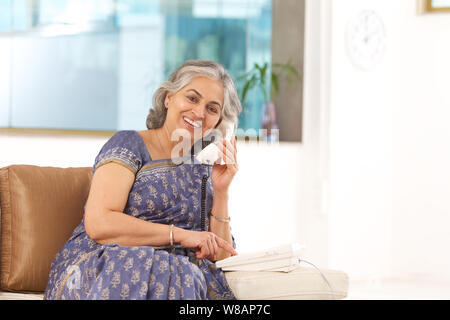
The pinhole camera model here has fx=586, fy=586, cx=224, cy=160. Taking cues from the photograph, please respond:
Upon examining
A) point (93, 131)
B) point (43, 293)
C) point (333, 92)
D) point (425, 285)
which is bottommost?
point (425, 285)

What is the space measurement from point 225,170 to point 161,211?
0.30m

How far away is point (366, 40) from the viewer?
4.23 metres

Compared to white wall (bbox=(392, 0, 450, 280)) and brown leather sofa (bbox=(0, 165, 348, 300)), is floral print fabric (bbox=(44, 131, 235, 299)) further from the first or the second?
white wall (bbox=(392, 0, 450, 280))

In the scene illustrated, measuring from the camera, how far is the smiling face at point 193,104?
7.18 ft

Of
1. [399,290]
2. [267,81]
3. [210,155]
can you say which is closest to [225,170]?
[210,155]

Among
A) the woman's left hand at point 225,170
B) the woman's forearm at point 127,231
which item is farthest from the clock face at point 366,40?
the woman's forearm at point 127,231

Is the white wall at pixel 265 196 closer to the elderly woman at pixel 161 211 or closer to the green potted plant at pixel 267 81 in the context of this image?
the green potted plant at pixel 267 81

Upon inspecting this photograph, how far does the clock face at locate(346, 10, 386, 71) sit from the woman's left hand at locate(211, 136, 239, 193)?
2309 mm

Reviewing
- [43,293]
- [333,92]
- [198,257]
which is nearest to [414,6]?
[333,92]

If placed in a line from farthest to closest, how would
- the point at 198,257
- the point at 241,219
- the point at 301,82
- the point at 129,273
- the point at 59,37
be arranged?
the point at 301,82 < the point at 241,219 < the point at 59,37 < the point at 198,257 < the point at 129,273

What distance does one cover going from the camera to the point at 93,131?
379cm

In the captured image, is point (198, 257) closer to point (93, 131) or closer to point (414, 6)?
point (93, 131)

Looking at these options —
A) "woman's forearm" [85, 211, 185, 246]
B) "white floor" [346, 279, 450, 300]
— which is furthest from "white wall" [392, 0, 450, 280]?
"woman's forearm" [85, 211, 185, 246]
